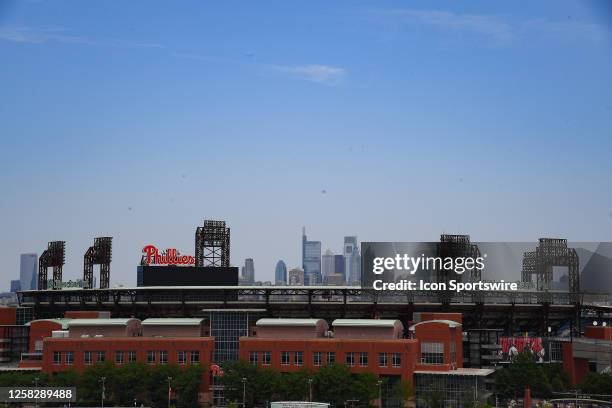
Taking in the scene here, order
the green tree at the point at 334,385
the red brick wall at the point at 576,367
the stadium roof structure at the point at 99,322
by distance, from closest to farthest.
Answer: the green tree at the point at 334,385 → the stadium roof structure at the point at 99,322 → the red brick wall at the point at 576,367

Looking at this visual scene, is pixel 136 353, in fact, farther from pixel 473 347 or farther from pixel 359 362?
pixel 473 347

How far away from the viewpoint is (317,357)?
482ft

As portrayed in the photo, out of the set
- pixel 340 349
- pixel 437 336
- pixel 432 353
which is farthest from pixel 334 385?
pixel 437 336

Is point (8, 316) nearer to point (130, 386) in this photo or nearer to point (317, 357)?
point (130, 386)

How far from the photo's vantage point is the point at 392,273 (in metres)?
172

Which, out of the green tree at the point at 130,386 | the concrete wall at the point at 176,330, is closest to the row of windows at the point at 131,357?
the concrete wall at the point at 176,330

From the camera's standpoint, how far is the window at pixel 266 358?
148 metres

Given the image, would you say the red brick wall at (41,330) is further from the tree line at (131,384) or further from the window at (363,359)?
the window at (363,359)

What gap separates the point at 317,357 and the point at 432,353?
16.2m

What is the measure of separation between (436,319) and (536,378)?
17468mm

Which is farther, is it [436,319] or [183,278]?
[183,278]

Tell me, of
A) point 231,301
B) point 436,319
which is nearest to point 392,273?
point 436,319

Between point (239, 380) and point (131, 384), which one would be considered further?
point (131, 384)

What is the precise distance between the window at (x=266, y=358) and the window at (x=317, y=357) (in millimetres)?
6404
